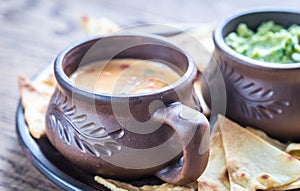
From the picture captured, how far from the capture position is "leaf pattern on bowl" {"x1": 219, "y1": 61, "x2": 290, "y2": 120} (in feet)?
4.42

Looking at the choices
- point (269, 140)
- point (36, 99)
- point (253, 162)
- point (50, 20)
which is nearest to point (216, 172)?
point (253, 162)

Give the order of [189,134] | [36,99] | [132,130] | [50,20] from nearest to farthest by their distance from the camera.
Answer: [189,134] → [132,130] → [36,99] → [50,20]

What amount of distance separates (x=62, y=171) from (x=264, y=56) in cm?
60

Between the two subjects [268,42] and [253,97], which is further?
[268,42]

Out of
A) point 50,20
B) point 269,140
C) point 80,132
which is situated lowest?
point 50,20

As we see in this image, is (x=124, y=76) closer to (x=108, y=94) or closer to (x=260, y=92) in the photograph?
(x=108, y=94)

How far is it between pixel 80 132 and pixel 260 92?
18.6 inches

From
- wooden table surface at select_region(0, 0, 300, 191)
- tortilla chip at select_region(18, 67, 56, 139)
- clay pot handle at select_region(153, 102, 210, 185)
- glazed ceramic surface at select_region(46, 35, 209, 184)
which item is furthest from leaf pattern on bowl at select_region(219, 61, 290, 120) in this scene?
wooden table surface at select_region(0, 0, 300, 191)

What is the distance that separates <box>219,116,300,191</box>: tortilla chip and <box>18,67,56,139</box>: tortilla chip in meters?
0.47

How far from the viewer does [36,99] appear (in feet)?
4.83

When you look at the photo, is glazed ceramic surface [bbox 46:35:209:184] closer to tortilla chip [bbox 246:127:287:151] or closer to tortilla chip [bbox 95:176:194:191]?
tortilla chip [bbox 95:176:194:191]

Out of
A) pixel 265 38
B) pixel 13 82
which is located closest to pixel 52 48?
pixel 13 82

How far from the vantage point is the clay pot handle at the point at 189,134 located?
3.51 feet

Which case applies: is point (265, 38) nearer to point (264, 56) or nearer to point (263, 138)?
point (264, 56)
